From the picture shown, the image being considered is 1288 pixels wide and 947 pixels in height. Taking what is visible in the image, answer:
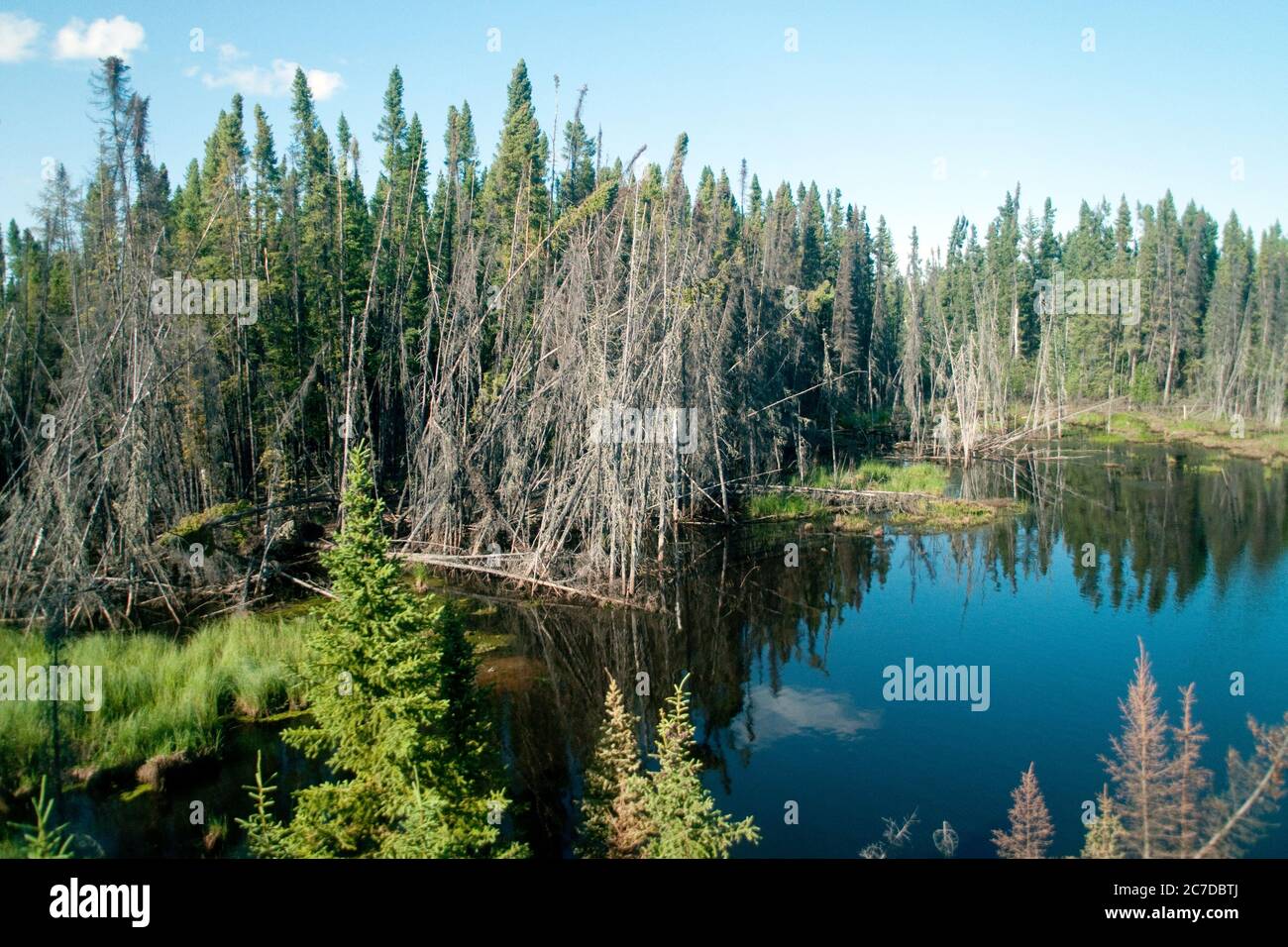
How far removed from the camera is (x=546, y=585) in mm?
19844

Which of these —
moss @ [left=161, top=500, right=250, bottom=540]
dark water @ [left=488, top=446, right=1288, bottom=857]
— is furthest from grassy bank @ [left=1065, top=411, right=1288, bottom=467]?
moss @ [left=161, top=500, right=250, bottom=540]

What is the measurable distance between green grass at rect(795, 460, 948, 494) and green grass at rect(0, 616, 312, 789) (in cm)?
2101

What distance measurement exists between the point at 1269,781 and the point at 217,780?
11293mm

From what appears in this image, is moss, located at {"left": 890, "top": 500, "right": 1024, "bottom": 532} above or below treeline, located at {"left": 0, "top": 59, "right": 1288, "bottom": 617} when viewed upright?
below

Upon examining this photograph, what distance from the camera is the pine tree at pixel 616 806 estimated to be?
7832 millimetres

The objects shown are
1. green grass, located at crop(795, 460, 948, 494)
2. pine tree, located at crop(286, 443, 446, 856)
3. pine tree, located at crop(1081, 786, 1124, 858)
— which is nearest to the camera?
pine tree, located at crop(1081, 786, 1124, 858)

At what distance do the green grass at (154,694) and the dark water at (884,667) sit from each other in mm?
701

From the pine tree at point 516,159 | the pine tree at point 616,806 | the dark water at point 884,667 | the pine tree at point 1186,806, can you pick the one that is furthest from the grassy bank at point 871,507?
the pine tree at point 1186,806

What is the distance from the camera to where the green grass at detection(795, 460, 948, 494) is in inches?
1229

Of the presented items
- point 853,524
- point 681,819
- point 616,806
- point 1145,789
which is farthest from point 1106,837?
point 853,524

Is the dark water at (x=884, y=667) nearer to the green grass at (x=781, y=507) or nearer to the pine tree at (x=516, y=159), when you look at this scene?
the green grass at (x=781, y=507)

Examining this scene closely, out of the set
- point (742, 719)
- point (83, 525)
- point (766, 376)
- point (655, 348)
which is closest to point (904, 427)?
point (766, 376)

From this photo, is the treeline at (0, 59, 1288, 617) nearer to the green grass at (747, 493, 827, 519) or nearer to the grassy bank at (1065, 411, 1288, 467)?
the green grass at (747, 493, 827, 519)

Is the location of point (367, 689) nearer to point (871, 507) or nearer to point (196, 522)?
point (196, 522)
